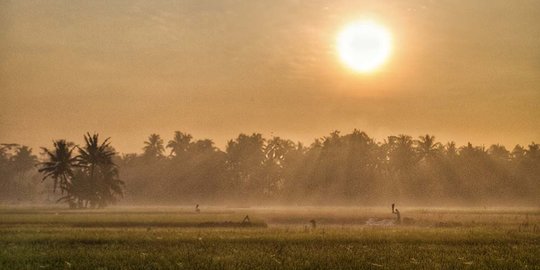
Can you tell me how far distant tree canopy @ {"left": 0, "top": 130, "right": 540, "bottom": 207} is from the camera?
112 m

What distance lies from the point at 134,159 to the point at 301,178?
55.0 m

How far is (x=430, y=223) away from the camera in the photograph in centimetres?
4738

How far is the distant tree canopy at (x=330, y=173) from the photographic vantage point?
112 m

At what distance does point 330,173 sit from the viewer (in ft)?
382

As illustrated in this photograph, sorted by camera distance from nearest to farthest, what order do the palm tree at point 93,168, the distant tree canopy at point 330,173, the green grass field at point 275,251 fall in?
the green grass field at point 275,251
the palm tree at point 93,168
the distant tree canopy at point 330,173

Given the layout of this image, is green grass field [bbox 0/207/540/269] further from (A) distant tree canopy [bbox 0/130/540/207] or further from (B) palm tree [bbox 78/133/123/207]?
(A) distant tree canopy [bbox 0/130/540/207]

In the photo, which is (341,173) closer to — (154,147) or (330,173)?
(330,173)

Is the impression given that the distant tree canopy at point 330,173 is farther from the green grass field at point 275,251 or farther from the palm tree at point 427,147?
the green grass field at point 275,251

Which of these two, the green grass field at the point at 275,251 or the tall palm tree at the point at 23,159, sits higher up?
the tall palm tree at the point at 23,159

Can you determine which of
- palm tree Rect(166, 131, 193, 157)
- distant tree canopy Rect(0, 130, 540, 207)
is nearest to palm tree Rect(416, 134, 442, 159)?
distant tree canopy Rect(0, 130, 540, 207)

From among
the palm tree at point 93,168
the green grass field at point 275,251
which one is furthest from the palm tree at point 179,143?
the green grass field at point 275,251

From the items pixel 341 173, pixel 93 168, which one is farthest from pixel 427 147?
pixel 93 168

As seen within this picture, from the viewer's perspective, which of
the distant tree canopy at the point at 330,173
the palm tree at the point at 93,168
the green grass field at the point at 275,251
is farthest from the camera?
the distant tree canopy at the point at 330,173

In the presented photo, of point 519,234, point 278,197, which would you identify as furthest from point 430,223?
point 278,197
